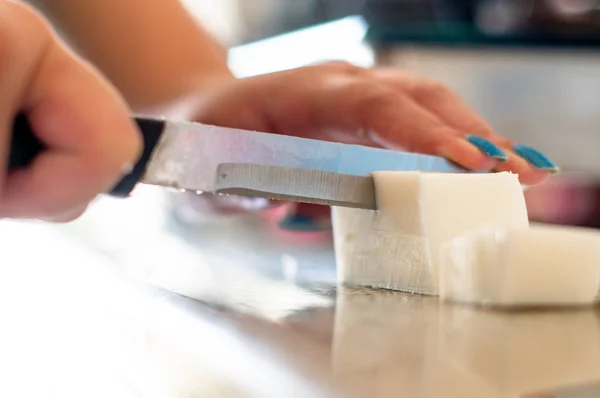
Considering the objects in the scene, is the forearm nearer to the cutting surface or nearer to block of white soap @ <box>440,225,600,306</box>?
the cutting surface

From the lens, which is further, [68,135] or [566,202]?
[566,202]

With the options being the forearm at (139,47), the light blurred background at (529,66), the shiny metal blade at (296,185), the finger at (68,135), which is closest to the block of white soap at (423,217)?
the shiny metal blade at (296,185)

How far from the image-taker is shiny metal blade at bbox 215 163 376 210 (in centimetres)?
53

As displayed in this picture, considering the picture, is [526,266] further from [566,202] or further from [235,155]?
[566,202]

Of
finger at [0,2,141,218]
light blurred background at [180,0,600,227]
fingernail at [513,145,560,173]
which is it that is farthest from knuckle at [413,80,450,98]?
light blurred background at [180,0,600,227]

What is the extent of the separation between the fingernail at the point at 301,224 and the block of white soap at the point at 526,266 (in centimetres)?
56

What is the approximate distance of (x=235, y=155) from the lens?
0.53m

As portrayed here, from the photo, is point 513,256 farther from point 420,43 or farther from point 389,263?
point 420,43

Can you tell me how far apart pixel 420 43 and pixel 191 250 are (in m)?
1.19

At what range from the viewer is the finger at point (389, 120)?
0.79 meters

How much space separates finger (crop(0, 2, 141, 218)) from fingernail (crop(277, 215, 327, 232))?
74 cm

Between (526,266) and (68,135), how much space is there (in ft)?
1.10

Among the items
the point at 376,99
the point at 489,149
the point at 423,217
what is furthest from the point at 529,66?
the point at 423,217

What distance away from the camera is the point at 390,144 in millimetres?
880
